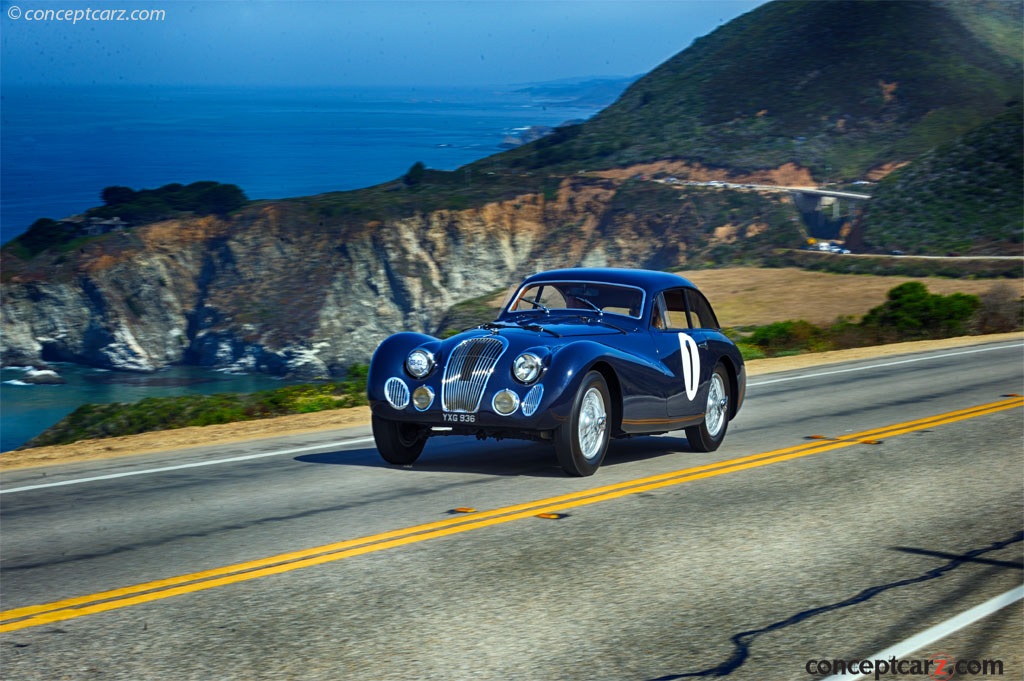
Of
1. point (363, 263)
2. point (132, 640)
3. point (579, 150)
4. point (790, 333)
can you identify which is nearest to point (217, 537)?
point (132, 640)

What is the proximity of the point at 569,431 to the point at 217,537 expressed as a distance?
2.85 meters

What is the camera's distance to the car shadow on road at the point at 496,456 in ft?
32.7

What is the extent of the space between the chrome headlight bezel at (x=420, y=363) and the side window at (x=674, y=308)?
8.14 ft

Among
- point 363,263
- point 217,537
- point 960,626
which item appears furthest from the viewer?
point 363,263

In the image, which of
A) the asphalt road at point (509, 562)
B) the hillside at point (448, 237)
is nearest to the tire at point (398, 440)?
the asphalt road at point (509, 562)

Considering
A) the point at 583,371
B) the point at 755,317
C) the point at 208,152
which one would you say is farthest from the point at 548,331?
the point at 208,152

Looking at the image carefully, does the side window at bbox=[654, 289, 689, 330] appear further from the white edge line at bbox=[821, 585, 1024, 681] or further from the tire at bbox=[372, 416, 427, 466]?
the white edge line at bbox=[821, 585, 1024, 681]

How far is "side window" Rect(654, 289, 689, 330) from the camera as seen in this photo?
10.9 meters

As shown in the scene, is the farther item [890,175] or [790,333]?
[890,175]

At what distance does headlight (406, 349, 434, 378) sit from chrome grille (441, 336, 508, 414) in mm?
147

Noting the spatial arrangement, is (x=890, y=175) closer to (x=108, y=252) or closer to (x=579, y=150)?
(x=579, y=150)

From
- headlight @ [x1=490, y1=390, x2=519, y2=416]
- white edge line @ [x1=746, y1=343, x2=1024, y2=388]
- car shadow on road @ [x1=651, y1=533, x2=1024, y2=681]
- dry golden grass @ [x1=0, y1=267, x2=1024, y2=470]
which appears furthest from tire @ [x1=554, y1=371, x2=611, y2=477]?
white edge line @ [x1=746, y1=343, x2=1024, y2=388]

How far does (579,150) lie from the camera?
362 ft

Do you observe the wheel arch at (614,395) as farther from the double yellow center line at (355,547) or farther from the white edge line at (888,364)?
the white edge line at (888,364)
